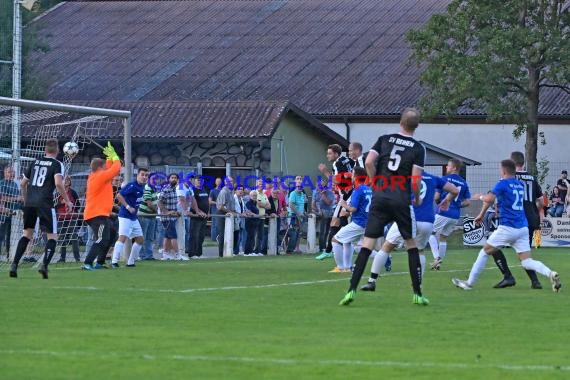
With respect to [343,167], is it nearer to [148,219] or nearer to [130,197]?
[130,197]

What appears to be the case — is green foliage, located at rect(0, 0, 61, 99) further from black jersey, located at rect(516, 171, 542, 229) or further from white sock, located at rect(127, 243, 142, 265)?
black jersey, located at rect(516, 171, 542, 229)

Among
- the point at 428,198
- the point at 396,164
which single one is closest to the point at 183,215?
the point at 428,198

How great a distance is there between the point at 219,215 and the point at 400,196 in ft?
52.1

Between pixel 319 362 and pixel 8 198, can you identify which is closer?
pixel 319 362

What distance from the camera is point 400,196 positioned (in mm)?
14547

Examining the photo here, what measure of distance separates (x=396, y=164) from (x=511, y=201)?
3.43m

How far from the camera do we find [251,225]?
103 ft

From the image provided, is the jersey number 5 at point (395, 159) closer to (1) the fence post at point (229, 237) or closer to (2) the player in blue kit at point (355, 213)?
(2) the player in blue kit at point (355, 213)

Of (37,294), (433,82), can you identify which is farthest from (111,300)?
(433,82)

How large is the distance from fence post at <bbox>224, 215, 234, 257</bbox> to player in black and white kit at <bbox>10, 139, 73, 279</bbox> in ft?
34.8

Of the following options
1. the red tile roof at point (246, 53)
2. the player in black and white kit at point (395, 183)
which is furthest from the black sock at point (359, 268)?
the red tile roof at point (246, 53)

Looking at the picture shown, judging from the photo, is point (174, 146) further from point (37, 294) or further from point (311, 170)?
point (37, 294)

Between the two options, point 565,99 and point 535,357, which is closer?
point 535,357

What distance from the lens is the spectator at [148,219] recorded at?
1084 inches
